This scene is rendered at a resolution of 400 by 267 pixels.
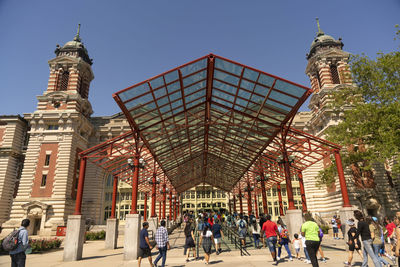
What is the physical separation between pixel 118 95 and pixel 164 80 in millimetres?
2418

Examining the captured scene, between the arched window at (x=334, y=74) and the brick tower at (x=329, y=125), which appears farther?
the arched window at (x=334, y=74)

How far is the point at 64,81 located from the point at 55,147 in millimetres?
10761

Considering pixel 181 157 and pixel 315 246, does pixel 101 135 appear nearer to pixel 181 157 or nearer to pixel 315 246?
pixel 181 157

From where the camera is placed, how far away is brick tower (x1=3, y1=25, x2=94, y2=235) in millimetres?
27688

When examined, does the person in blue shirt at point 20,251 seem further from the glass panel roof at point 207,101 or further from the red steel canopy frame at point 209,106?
the glass panel roof at point 207,101

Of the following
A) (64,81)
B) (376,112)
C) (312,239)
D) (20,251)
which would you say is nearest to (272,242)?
(312,239)

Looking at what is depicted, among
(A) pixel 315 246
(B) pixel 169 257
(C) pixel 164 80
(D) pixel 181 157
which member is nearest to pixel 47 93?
(D) pixel 181 157

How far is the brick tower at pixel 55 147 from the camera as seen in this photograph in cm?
2769

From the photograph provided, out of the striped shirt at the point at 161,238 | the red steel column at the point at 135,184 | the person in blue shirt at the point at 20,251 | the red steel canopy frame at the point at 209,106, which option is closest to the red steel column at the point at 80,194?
the red steel canopy frame at the point at 209,106

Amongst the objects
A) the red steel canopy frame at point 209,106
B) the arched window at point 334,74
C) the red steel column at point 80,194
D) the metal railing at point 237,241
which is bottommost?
the metal railing at point 237,241

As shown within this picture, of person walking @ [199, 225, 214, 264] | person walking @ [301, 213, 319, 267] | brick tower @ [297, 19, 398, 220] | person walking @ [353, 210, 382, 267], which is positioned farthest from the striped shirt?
brick tower @ [297, 19, 398, 220]

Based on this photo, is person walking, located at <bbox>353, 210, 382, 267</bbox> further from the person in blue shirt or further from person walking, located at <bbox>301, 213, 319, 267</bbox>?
the person in blue shirt

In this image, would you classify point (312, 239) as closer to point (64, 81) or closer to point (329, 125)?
point (329, 125)

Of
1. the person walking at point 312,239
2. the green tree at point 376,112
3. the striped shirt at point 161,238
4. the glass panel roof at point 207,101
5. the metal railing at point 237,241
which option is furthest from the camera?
the green tree at point 376,112
